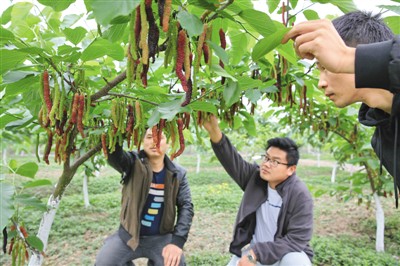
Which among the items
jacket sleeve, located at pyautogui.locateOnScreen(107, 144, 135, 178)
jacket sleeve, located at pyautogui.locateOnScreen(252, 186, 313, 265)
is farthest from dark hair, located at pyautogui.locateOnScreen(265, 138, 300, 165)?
jacket sleeve, located at pyautogui.locateOnScreen(107, 144, 135, 178)

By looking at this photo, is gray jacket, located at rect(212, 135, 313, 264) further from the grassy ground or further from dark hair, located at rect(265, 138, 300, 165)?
the grassy ground

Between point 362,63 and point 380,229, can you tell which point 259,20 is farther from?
point 380,229

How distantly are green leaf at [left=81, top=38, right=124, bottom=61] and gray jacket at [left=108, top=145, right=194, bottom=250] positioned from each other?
59.3 inches

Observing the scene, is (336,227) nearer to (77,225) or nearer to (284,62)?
(77,225)

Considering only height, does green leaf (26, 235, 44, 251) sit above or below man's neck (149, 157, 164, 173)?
below

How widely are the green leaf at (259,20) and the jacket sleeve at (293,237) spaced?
1734mm

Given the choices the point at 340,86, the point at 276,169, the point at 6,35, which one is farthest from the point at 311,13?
the point at 276,169

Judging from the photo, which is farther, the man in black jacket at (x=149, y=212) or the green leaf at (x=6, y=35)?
the man in black jacket at (x=149, y=212)

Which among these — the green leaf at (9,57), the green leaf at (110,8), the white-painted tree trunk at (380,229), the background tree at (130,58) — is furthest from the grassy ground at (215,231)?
the green leaf at (110,8)

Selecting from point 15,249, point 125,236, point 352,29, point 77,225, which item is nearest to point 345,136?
point 125,236

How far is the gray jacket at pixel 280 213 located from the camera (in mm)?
2301

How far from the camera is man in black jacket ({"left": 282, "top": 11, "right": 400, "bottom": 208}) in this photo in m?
0.69

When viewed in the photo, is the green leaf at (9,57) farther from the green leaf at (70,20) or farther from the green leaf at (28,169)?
the green leaf at (28,169)

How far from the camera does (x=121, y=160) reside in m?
2.47
